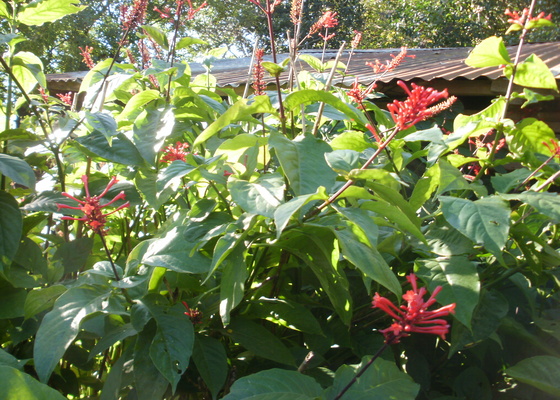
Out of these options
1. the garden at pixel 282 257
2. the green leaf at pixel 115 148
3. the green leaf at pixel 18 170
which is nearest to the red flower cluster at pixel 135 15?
the garden at pixel 282 257

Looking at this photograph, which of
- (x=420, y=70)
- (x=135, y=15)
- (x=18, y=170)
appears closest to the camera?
(x=18, y=170)

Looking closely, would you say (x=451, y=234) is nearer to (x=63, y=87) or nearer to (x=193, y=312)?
(x=193, y=312)

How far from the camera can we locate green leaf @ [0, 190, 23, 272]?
1054 mm

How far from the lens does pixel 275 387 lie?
0.79m

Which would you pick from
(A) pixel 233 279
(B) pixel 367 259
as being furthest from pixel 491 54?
(A) pixel 233 279

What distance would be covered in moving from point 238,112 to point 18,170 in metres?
0.46

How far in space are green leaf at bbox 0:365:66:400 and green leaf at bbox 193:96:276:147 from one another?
0.50 m

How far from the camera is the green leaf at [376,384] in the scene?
0.80 meters

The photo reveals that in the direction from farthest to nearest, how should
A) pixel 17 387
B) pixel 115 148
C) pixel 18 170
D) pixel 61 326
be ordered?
1. pixel 115 148
2. pixel 18 170
3. pixel 61 326
4. pixel 17 387

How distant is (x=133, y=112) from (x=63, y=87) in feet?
19.2

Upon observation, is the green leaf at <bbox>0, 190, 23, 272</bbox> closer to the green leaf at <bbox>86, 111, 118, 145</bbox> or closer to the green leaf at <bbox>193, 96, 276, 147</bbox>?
the green leaf at <bbox>86, 111, 118, 145</bbox>

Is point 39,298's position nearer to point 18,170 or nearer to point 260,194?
point 18,170

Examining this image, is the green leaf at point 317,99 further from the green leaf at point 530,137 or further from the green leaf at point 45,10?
the green leaf at point 45,10

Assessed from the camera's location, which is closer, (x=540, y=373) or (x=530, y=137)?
(x=540, y=373)
